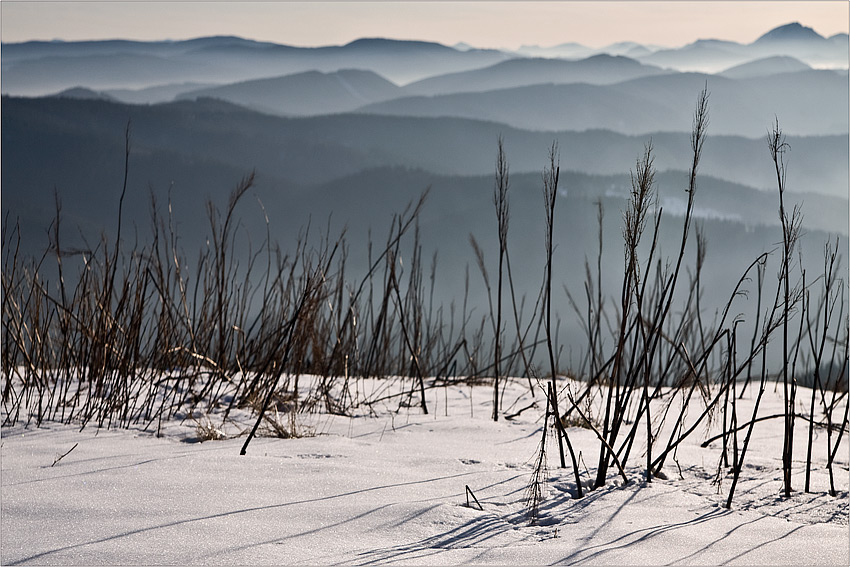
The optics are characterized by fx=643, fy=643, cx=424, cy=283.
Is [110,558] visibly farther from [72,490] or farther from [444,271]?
[444,271]

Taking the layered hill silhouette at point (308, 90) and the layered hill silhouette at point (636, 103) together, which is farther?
the layered hill silhouette at point (636, 103)

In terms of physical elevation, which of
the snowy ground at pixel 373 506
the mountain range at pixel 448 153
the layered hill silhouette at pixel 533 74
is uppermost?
the layered hill silhouette at pixel 533 74

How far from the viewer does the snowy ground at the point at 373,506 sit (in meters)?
0.80

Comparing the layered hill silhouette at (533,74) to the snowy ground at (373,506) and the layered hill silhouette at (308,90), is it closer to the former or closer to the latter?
the layered hill silhouette at (308,90)

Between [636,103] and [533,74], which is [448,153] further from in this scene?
[636,103]

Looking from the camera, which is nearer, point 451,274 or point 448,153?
point 451,274

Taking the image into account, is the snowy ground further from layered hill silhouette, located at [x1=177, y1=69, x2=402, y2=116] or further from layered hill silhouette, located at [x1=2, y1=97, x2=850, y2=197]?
layered hill silhouette, located at [x1=177, y1=69, x2=402, y2=116]

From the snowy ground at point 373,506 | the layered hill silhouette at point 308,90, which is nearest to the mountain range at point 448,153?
the layered hill silhouette at point 308,90

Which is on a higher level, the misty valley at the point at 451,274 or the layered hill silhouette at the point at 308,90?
the layered hill silhouette at the point at 308,90

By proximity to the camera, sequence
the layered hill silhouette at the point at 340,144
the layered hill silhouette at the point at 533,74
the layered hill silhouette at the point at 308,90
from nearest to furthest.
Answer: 1. the layered hill silhouette at the point at 308,90
2. the layered hill silhouette at the point at 340,144
3. the layered hill silhouette at the point at 533,74

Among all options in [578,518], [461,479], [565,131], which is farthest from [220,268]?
[565,131]

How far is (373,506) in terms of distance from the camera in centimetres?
96

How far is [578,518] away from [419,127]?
24430 millimetres

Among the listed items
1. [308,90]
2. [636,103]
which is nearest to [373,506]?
[308,90]
